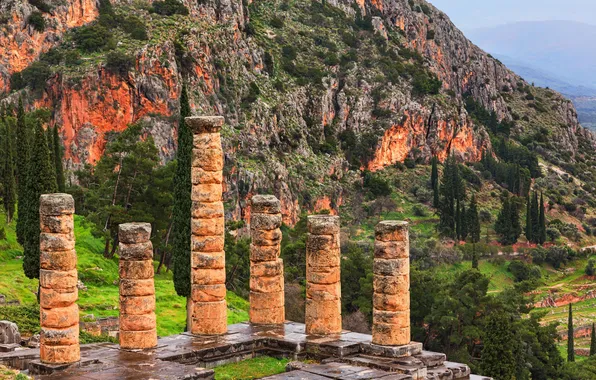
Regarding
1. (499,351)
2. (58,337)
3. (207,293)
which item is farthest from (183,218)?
(499,351)

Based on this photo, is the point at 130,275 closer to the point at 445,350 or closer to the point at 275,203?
the point at 275,203

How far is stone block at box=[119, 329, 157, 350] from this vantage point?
2758cm

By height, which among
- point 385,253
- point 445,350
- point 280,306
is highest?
point 385,253

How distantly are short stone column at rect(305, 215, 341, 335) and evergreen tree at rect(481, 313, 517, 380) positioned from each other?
2009 cm

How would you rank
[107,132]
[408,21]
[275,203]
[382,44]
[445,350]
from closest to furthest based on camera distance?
[275,203], [445,350], [107,132], [382,44], [408,21]

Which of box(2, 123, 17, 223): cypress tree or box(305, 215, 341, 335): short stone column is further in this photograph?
box(2, 123, 17, 223): cypress tree

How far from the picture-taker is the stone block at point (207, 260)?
30047mm

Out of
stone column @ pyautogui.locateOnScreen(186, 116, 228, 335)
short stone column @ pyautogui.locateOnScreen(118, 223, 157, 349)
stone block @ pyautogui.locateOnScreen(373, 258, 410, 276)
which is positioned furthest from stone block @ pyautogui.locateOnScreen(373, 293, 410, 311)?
short stone column @ pyautogui.locateOnScreen(118, 223, 157, 349)

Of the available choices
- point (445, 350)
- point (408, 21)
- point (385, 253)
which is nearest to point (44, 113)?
point (445, 350)

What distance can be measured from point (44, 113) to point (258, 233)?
4097 centimetres

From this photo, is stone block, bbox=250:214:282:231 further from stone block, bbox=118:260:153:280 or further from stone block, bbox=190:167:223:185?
stone block, bbox=118:260:153:280

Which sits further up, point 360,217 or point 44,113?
point 44,113

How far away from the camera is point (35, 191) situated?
135ft

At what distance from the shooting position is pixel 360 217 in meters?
106
